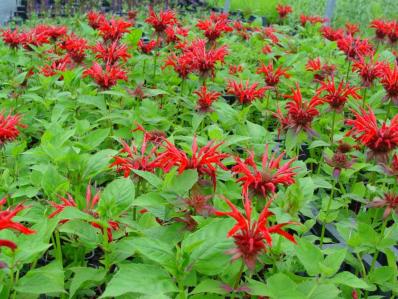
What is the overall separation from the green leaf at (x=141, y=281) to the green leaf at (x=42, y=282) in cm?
12

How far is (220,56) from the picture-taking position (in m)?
2.04

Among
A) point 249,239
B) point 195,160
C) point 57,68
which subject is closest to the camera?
point 249,239

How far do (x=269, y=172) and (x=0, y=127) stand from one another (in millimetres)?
700

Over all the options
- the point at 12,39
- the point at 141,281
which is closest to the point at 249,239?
the point at 141,281

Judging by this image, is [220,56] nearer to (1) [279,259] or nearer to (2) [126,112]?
(2) [126,112]

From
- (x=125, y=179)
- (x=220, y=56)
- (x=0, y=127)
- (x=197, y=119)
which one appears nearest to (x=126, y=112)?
(x=197, y=119)

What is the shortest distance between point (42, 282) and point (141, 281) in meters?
0.19

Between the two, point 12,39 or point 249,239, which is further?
point 12,39

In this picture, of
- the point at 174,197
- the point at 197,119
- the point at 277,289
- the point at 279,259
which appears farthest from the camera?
the point at 197,119

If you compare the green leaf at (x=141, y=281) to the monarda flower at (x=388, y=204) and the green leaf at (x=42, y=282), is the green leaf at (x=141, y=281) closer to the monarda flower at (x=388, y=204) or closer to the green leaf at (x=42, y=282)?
the green leaf at (x=42, y=282)

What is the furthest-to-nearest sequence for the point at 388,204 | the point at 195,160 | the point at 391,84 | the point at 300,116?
the point at 391,84 → the point at 300,116 → the point at 388,204 → the point at 195,160

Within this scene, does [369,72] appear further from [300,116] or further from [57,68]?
[57,68]

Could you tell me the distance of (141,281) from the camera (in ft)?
2.86

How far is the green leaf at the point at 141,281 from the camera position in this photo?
2.74 feet
